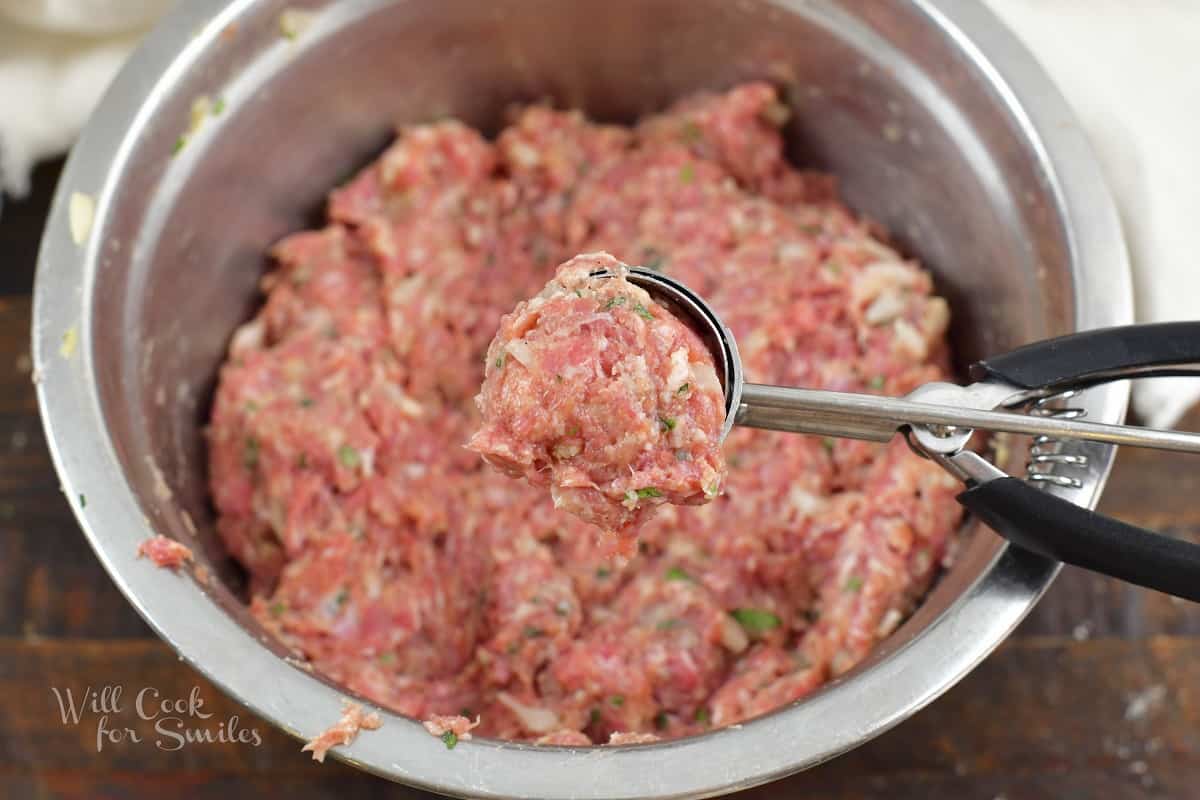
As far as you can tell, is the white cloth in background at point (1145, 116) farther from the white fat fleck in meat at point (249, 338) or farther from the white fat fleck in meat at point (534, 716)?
the white fat fleck in meat at point (249, 338)

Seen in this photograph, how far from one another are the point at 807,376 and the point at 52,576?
1743 mm

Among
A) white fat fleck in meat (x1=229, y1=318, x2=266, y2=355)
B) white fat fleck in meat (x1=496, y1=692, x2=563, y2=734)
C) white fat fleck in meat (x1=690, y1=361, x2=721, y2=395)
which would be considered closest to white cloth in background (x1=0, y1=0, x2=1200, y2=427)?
white fat fleck in meat (x1=229, y1=318, x2=266, y2=355)

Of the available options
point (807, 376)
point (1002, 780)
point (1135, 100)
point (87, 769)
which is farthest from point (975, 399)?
point (87, 769)

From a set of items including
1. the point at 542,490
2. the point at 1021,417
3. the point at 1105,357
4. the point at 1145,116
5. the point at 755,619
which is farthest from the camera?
the point at 1145,116

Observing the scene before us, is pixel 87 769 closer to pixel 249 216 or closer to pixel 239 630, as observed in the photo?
pixel 239 630

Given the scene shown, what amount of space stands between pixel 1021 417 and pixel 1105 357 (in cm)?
22

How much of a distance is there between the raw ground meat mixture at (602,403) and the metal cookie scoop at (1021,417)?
0.09 m

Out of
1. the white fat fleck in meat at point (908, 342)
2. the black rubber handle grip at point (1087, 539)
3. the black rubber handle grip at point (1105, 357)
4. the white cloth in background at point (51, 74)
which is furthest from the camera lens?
the white cloth in background at point (51, 74)

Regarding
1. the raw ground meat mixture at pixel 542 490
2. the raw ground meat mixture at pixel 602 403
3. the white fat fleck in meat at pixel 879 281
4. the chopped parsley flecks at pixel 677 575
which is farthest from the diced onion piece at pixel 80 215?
the white fat fleck in meat at pixel 879 281

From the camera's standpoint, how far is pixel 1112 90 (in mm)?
2443

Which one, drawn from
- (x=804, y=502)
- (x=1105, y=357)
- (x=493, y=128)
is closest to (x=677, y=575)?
(x=804, y=502)

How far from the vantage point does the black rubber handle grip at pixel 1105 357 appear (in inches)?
62.6

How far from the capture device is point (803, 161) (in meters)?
2.57

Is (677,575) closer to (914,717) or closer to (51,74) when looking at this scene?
(914,717)
